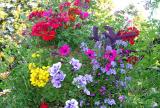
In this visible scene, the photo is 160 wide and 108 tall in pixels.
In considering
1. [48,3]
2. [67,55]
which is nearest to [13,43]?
[48,3]

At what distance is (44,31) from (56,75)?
620 mm

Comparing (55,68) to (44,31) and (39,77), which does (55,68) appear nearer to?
A: (39,77)

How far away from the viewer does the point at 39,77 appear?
384 cm

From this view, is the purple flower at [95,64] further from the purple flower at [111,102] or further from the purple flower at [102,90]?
the purple flower at [111,102]

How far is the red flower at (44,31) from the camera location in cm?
424

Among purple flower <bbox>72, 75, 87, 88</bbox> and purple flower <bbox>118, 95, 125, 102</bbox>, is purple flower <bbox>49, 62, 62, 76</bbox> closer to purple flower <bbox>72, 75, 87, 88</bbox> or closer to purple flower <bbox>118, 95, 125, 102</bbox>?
purple flower <bbox>72, 75, 87, 88</bbox>

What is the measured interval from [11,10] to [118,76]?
315 centimetres

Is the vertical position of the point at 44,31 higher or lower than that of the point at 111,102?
higher

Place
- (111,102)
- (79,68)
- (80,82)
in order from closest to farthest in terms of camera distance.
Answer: (80,82)
(79,68)
(111,102)

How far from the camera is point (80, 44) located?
441cm

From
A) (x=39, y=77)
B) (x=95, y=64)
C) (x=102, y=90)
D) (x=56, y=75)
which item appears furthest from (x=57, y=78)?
(x=102, y=90)

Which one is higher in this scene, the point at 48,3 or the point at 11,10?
the point at 11,10

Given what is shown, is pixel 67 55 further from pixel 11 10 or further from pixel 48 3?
pixel 11 10

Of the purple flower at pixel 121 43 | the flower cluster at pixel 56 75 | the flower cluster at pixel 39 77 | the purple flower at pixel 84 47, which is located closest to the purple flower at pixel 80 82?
the flower cluster at pixel 56 75
